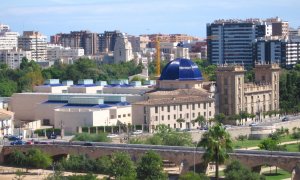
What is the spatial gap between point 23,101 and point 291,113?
2551 centimetres

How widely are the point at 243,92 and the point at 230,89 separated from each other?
147 cm

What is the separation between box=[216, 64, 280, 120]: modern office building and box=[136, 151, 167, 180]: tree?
34247 millimetres

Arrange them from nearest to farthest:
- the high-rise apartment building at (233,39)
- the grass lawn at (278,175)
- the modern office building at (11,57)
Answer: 1. the grass lawn at (278,175)
2. the high-rise apartment building at (233,39)
3. the modern office building at (11,57)

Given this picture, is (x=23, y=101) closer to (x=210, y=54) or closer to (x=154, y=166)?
(x=154, y=166)

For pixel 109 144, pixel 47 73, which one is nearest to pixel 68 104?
pixel 109 144

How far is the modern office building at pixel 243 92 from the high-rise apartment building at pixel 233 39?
50562 mm

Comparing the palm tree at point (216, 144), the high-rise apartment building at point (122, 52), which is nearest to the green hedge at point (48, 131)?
the palm tree at point (216, 144)

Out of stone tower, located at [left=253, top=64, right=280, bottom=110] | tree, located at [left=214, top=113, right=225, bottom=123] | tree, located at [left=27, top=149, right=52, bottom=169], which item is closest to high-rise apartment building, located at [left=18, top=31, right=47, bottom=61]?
stone tower, located at [left=253, top=64, right=280, bottom=110]

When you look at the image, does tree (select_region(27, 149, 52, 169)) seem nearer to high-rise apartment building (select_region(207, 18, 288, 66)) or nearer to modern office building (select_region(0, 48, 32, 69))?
high-rise apartment building (select_region(207, 18, 288, 66))

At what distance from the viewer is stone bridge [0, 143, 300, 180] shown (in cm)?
4944

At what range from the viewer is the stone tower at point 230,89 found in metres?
82.1

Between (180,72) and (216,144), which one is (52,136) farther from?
(216,144)

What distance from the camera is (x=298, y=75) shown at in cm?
9662

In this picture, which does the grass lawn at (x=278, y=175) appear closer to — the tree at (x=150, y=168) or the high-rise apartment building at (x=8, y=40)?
the tree at (x=150, y=168)
